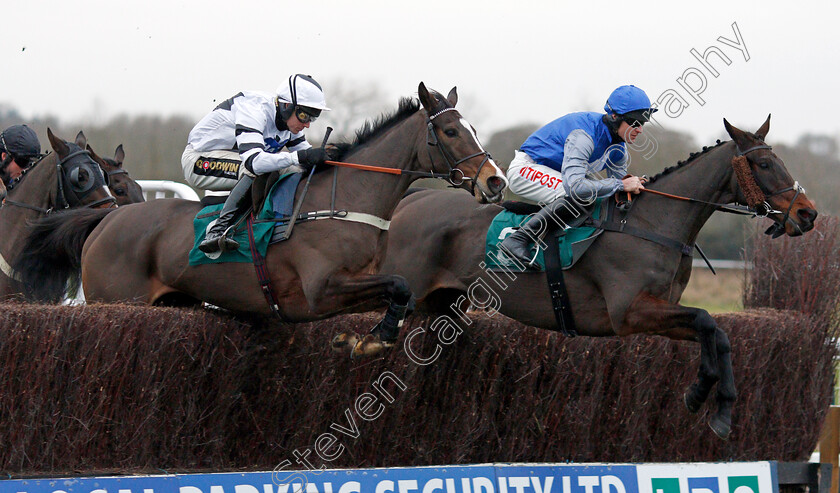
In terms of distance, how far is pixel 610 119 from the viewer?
5.83m

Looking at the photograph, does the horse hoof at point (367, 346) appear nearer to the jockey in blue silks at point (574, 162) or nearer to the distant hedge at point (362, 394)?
the distant hedge at point (362, 394)

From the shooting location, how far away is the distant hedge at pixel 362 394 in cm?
473

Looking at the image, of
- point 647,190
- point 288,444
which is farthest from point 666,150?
point 288,444

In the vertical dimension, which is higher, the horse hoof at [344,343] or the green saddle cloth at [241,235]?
the green saddle cloth at [241,235]

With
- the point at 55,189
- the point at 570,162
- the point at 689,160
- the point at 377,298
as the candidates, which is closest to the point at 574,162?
the point at 570,162

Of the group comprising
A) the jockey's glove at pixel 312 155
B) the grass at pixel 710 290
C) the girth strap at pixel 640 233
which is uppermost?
the jockey's glove at pixel 312 155

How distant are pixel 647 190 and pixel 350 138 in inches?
74.1

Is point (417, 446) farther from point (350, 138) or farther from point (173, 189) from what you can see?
point (173, 189)

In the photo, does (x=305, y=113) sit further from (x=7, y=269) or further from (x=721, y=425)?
(x=721, y=425)

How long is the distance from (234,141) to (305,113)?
73cm

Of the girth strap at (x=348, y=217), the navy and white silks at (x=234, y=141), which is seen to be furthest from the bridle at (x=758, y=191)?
the navy and white silks at (x=234, y=141)

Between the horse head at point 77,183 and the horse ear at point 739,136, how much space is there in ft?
14.9

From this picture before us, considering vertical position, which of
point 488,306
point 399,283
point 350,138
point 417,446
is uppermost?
point 350,138

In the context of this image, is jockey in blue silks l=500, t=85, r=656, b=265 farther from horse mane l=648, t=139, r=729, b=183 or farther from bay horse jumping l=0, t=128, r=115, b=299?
bay horse jumping l=0, t=128, r=115, b=299
